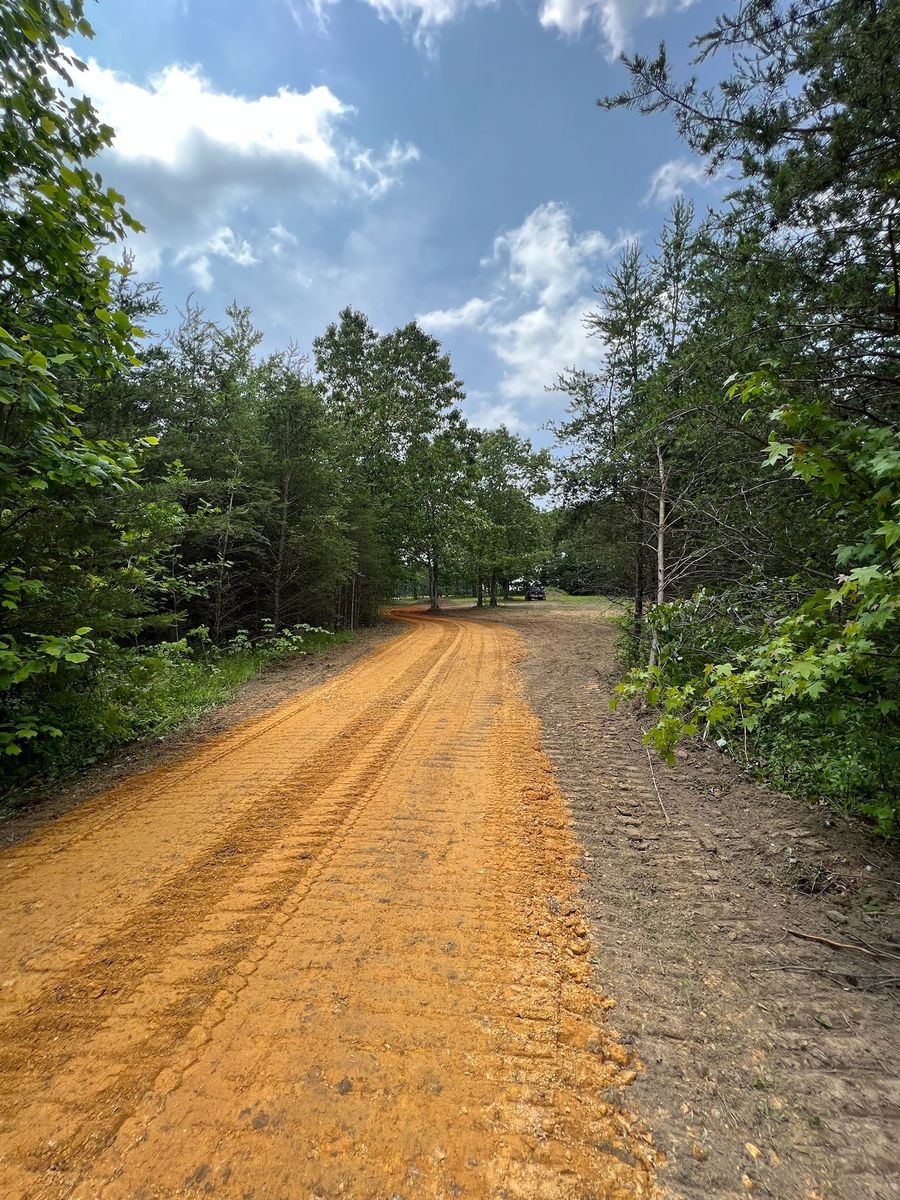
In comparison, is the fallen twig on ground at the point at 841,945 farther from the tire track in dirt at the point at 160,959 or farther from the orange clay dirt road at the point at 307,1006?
the tire track in dirt at the point at 160,959

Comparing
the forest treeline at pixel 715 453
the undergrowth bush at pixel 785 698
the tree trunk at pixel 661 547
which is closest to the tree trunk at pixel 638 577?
the forest treeline at pixel 715 453

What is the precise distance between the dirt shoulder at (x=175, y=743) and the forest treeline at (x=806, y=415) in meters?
4.44

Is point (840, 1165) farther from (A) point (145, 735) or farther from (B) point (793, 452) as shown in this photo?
(A) point (145, 735)

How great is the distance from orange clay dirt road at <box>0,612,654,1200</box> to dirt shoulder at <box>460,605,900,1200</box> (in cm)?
19

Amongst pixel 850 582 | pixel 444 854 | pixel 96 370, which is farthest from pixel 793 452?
pixel 96 370

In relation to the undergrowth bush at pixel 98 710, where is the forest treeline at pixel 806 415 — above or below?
above

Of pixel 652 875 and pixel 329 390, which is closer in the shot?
pixel 652 875

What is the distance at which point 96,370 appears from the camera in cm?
344

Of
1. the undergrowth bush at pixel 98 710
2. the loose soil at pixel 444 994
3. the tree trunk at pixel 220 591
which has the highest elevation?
the tree trunk at pixel 220 591

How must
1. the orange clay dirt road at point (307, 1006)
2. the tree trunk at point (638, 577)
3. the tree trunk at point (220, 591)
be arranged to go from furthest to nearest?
the tree trunk at point (220, 591)
the tree trunk at point (638, 577)
the orange clay dirt road at point (307, 1006)

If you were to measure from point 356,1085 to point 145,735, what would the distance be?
15.8 feet

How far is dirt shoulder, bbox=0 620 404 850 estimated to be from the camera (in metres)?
3.72

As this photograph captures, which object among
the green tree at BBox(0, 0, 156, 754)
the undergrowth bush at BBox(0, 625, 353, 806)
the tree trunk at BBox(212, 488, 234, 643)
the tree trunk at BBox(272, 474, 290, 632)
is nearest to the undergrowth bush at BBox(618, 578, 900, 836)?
the green tree at BBox(0, 0, 156, 754)

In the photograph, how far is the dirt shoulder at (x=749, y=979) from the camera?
4.84ft
